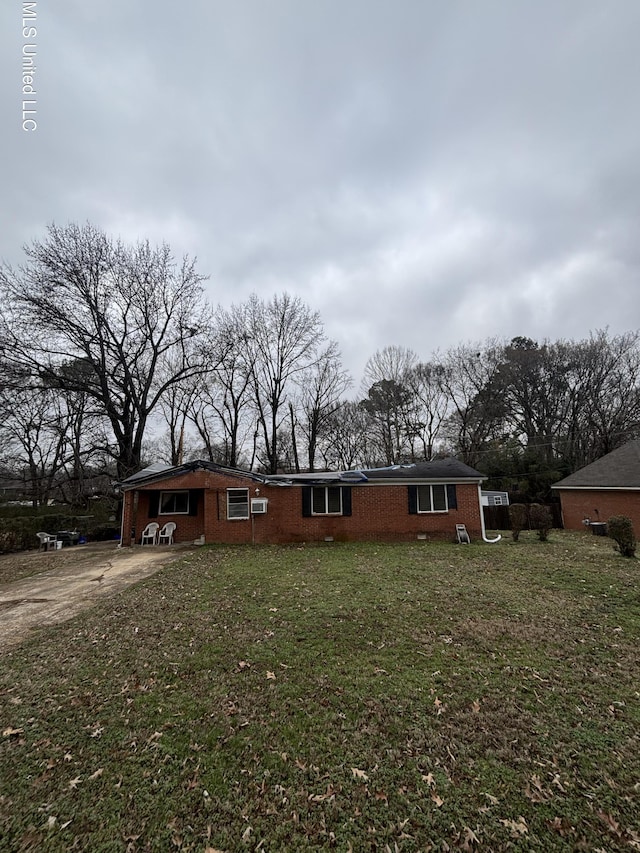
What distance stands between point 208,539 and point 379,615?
9330 mm

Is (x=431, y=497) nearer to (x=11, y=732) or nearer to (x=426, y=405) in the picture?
(x=11, y=732)

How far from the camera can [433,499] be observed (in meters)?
14.3

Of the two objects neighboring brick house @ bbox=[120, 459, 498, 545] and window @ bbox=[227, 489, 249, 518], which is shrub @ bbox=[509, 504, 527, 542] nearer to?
neighboring brick house @ bbox=[120, 459, 498, 545]

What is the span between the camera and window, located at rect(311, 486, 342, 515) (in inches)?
562

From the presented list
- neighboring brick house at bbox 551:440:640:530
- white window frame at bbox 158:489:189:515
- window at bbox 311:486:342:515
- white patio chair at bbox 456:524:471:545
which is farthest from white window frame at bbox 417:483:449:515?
white window frame at bbox 158:489:189:515

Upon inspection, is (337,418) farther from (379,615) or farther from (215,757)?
(215,757)

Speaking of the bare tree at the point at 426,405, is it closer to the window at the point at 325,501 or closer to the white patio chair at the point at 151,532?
the window at the point at 325,501

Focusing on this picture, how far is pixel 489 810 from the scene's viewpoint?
8.39 feet

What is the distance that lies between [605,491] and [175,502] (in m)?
20.4

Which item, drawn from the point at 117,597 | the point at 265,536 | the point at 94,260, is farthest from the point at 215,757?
the point at 94,260

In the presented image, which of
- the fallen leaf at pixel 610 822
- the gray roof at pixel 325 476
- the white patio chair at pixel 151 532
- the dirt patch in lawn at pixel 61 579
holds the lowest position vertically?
the fallen leaf at pixel 610 822

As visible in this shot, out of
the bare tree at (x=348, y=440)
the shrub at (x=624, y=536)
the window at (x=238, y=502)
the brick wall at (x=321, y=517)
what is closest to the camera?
the shrub at (x=624, y=536)

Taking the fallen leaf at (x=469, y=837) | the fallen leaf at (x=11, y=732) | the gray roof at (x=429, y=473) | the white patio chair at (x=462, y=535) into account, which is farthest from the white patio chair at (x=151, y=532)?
the fallen leaf at (x=469, y=837)

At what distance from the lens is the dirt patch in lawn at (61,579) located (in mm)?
6561
